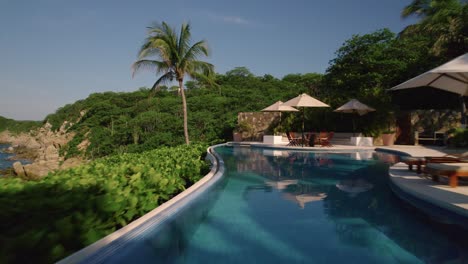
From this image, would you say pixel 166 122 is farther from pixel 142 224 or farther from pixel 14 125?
pixel 14 125

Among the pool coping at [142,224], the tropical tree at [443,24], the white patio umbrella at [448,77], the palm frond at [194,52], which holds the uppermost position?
the tropical tree at [443,24]

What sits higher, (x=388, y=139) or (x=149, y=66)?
(x=149, y=66)

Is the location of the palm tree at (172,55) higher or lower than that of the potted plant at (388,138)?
higher

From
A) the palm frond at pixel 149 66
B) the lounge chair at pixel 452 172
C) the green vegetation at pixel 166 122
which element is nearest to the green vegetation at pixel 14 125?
the green vegetation at pixel 166 122

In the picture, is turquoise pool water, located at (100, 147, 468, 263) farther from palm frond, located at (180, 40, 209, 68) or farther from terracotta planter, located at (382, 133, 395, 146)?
palm frond, located at (180, 40, 209, 68)

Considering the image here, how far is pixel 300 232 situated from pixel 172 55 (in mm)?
14570

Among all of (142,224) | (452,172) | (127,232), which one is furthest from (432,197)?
(127,232)

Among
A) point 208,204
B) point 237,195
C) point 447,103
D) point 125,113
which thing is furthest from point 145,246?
point 125,113

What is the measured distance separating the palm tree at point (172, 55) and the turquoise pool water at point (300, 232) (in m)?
11.7

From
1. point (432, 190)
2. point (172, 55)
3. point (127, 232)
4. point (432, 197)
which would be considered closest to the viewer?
point (127, 232)

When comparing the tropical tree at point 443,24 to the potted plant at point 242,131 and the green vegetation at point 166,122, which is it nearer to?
the green vegetation at point 166,122

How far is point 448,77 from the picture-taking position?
638 cm

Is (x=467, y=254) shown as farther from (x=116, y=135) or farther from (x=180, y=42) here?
(x=116, y=135)

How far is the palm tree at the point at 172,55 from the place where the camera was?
620 inches
